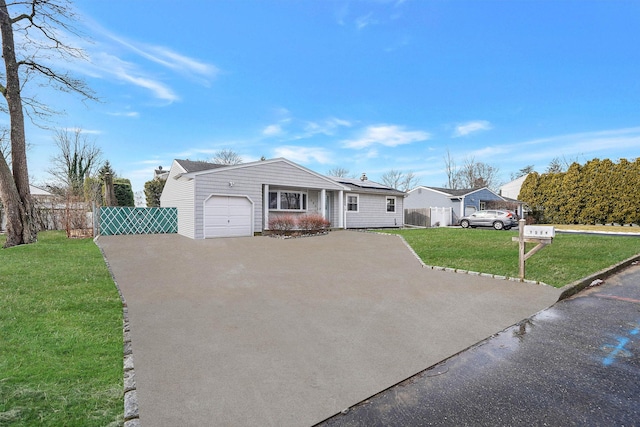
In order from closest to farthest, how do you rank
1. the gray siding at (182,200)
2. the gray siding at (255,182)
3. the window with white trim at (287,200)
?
1. the gray siding at (255,182)
2. the gray siding at (182,200)
3. the window with white trim at (287,200)

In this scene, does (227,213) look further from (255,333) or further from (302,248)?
(255,333)

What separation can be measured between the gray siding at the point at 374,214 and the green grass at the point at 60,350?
48.4 feet

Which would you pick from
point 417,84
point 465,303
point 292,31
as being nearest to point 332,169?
point 417,84

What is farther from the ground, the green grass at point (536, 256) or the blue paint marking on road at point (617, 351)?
the green grass at point (536, 256)

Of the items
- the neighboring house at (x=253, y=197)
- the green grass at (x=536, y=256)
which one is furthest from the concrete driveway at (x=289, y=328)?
the neighboring house at (x=253, y=197)

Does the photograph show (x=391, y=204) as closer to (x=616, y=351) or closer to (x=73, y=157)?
(x=616, y=351)

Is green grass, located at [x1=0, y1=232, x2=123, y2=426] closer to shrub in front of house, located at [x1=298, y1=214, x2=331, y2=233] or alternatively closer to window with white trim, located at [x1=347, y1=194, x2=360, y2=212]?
shrub in front of house, located at [x1=298, y1=214, x2=331, y2=233]

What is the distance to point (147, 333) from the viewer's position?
369cm

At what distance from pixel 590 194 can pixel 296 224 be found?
22.4 m

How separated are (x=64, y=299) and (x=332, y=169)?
4525 centimetres

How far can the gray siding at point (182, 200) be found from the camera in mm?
13534

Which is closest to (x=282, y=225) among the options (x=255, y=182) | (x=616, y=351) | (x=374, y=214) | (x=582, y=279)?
(x=255, y=182)

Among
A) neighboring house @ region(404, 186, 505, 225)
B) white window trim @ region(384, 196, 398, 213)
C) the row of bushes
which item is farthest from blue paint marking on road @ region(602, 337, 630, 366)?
neighboring house @ region(404, 186, 505, 225)

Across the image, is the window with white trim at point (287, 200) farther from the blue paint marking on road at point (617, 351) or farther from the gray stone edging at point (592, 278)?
the blue paint marking on road at point (617, 351)
